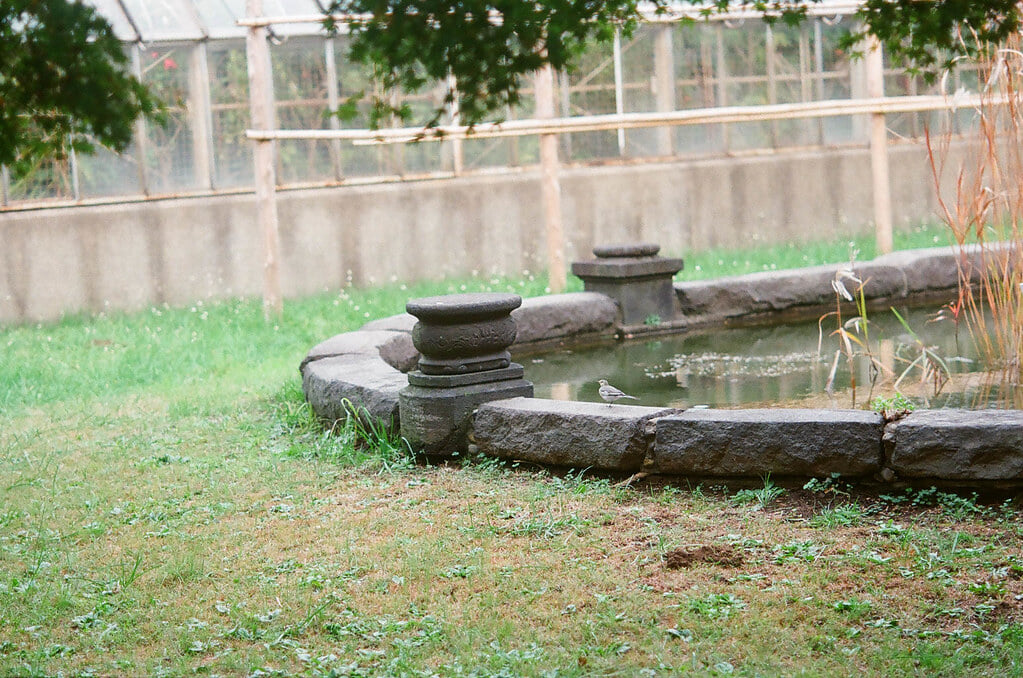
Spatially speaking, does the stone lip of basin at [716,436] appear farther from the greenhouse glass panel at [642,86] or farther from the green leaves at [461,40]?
the greenhouse glass panel at [642,86]

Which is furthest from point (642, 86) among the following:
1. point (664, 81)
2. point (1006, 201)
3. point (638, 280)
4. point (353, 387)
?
point (353, 387)

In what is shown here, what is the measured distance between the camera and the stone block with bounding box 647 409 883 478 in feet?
14.8

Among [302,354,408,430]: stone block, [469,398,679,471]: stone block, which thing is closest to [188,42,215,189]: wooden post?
[302,354,408,430]: stone block

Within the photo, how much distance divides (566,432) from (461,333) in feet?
2.50

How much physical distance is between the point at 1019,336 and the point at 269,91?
8.62 metres

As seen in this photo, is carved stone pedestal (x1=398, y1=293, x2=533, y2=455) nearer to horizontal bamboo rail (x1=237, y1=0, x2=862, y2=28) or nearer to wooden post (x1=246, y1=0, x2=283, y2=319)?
horizontal bamboo rail (x1=237, y1=0, x2=862, y2=28)

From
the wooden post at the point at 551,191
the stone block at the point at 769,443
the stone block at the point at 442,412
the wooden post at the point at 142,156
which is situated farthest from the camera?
the wooden post at the point at 142,156

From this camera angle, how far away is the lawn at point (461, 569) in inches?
132

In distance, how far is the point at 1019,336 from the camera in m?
5.57

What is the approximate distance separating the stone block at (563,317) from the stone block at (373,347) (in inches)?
34.8

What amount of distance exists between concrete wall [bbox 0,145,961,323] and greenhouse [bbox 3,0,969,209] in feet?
0.85

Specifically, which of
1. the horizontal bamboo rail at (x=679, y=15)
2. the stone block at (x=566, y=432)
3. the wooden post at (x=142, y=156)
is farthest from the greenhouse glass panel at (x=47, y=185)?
the stone block at (x=566, y=432)

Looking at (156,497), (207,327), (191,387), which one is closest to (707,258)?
(207,327)

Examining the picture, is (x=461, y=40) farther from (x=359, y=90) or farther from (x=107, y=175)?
(x=107, y=175)
